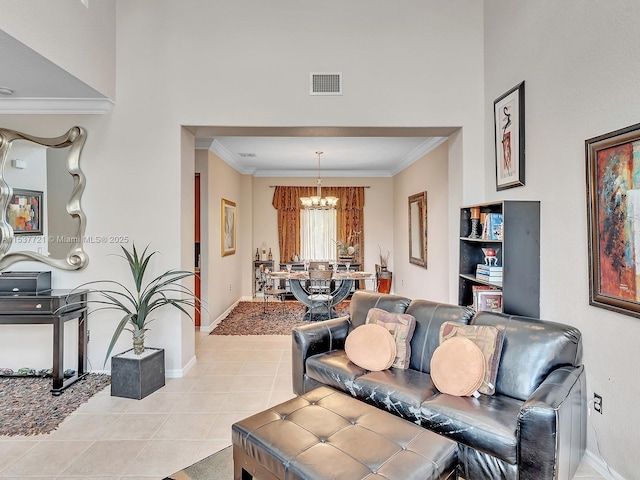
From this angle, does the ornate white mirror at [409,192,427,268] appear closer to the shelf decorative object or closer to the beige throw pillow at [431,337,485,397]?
the shelf decorative object

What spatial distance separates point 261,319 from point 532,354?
4245mm

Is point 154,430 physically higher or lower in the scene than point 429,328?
lower

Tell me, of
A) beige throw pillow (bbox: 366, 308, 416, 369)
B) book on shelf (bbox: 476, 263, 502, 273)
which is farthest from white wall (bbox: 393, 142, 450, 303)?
beige throw pillow (bbox: 366, 308, 416, 369)

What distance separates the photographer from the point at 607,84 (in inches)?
77.2

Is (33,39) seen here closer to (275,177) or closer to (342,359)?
(342,359)

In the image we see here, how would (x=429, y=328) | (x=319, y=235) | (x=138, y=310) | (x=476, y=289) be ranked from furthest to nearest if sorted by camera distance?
1. (x=319, y=235)
2. (x=138, y=310)
3. (x=476, y=289)
4. (x=429, y=328)

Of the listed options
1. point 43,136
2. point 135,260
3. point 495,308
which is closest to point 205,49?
point 43,136

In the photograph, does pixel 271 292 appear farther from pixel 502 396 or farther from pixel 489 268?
pixel 502 396

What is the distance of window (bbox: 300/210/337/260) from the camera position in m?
7.84

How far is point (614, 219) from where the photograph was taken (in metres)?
1.90

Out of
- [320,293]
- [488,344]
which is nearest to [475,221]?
[488,344]

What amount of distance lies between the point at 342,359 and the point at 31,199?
3277 mm

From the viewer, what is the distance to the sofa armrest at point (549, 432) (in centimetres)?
159

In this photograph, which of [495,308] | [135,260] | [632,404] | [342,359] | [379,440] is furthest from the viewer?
[135,260]
